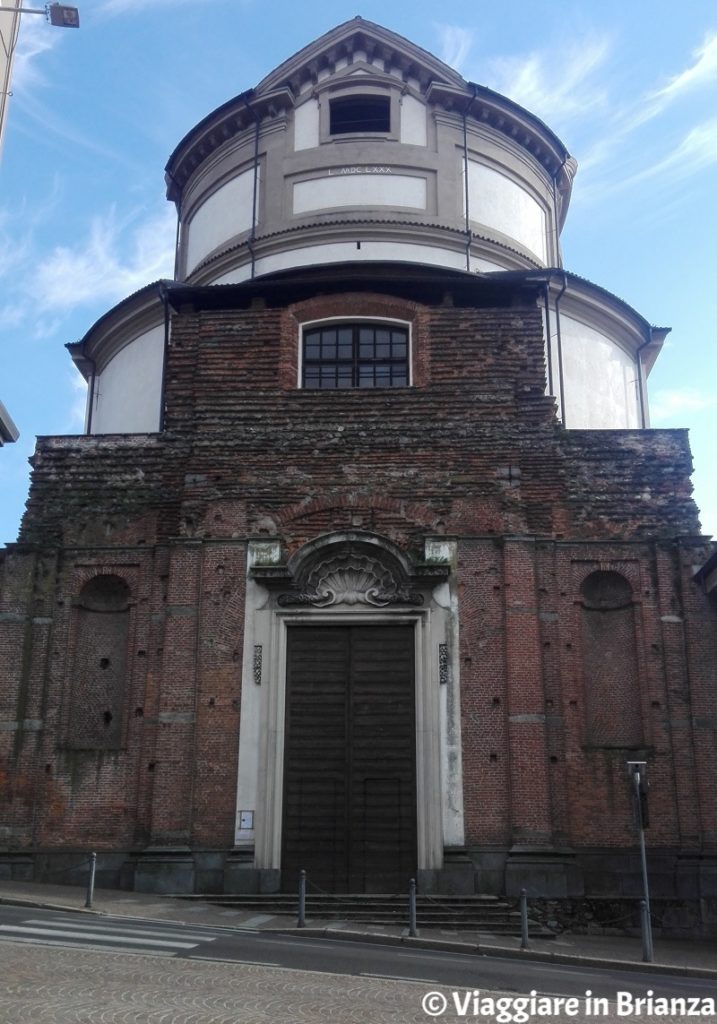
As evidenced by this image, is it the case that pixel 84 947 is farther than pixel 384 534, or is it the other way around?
pixel 384 534

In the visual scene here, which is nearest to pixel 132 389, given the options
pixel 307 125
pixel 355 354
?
pixel 355 354

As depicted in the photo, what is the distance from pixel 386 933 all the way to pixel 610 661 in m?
7.36

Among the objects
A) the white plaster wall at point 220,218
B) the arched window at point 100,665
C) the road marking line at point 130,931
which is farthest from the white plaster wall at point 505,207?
the road marking line at point 130,931

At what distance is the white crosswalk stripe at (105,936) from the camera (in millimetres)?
12703

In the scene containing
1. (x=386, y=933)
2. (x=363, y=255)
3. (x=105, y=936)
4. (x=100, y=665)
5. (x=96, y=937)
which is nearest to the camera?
(x=96, y=937)

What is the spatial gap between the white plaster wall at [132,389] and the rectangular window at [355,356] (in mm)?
4699

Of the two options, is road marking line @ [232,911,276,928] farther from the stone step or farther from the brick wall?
the brick wall

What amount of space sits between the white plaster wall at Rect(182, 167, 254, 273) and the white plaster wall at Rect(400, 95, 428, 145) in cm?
397

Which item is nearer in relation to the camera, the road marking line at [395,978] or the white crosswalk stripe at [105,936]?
the road marking line at [395,978]

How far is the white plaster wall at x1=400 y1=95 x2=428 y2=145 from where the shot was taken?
27.9 m

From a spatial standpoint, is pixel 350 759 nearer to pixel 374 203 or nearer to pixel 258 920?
pixel 258 920

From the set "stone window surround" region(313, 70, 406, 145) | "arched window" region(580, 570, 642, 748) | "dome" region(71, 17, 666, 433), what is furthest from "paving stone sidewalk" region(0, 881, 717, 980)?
"stone window surround" region(313, 70, 406, 145)

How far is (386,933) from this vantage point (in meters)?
15.8

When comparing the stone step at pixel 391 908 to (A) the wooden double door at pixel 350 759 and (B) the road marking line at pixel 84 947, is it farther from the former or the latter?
(B) the road marking line at pixel 84 947
